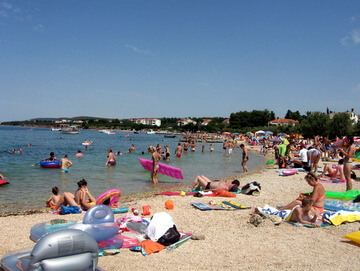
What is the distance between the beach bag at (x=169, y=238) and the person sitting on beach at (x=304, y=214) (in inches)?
90.0

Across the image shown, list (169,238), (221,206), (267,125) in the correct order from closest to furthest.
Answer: (169,238), (221,206), (267,125)

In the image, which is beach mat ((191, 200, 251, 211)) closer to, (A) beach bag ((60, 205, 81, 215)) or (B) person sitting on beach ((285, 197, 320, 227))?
(B) person sitting on beach ((285, 197, 320, 227))

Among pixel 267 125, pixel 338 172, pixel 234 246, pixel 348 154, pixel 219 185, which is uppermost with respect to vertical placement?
pixel 267 125

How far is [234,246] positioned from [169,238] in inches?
36.6

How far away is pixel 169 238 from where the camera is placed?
14.2ft

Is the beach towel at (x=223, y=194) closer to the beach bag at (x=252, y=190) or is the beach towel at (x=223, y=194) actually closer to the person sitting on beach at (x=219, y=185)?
the person sitting on beach at (x=219, y=185)

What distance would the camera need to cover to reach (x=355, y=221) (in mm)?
5445

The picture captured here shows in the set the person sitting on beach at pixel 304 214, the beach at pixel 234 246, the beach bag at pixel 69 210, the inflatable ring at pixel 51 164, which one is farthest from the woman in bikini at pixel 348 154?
the inflatable ring at pixel 51 164

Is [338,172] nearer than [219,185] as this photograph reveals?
No

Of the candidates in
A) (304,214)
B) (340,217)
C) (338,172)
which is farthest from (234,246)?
(338,172)

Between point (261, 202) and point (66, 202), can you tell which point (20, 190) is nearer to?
point (66, 202)

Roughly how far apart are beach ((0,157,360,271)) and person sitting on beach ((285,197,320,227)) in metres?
0.24

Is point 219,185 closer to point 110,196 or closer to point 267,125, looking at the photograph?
point 110,196

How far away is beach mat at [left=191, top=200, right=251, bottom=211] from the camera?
640 cm
